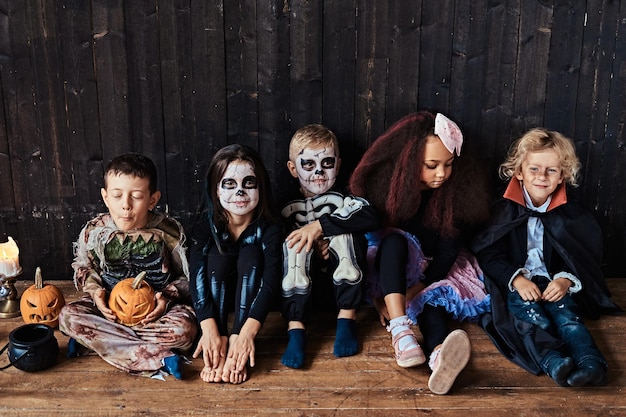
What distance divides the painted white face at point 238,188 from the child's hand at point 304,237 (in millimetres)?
252

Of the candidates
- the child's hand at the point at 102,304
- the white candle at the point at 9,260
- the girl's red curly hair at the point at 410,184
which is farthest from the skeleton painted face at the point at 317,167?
the white candle at the point at 9,260

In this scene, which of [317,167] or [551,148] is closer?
[551,148]

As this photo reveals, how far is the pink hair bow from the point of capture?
2898mm

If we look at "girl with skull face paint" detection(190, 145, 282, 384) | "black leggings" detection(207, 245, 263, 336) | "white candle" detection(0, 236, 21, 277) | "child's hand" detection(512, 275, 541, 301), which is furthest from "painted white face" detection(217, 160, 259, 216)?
"child's hand" detection(512, 275, 541, 301)

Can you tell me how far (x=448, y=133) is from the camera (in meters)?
2.90

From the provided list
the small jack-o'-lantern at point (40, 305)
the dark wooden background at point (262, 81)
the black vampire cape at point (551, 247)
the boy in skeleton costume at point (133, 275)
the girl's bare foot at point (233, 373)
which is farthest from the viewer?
the dark wooden background at point (262, 81)

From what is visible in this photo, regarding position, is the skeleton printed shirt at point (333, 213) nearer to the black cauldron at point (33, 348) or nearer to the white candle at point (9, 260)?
the black cauldron at point (33, 348)

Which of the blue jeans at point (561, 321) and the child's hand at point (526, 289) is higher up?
the child's hand at point (526, 289)

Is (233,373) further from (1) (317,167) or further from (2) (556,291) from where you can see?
(2) (556,291)

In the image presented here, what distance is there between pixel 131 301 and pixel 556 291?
1902mm

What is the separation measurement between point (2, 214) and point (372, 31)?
2213mm

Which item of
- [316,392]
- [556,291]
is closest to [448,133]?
[556,291]

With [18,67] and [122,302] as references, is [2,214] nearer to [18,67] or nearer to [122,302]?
[18,67]

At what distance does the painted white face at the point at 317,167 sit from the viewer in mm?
3061
